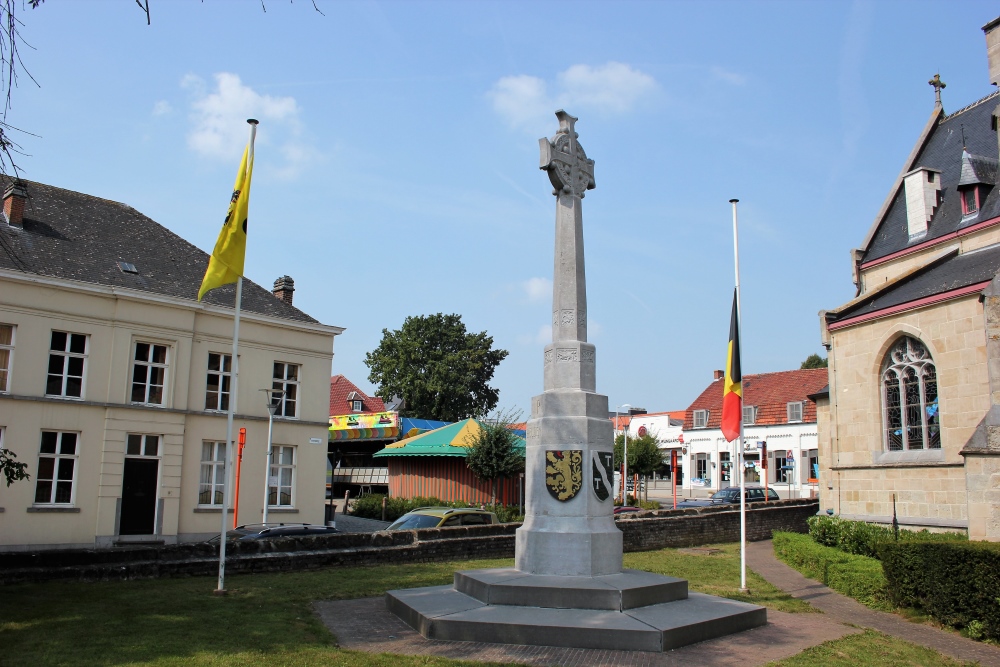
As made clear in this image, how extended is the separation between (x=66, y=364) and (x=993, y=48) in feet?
101

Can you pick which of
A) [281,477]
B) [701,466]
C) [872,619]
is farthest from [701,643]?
[701,466]

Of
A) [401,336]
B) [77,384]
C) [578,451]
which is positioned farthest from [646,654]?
[401,336]

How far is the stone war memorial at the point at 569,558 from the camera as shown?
912 centimetres

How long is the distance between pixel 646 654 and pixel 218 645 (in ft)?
16.2

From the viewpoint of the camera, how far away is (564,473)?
11281 millimetres

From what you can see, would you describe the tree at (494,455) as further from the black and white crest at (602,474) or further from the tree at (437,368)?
the tree at (437,368)

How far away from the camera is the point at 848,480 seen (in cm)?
2081

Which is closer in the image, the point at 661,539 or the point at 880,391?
the point at 880,391

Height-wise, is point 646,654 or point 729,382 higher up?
point 729,382

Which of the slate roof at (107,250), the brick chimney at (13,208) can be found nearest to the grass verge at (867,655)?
the slate roof at (107,250)

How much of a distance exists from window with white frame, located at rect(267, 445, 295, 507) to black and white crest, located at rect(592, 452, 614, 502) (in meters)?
18.2

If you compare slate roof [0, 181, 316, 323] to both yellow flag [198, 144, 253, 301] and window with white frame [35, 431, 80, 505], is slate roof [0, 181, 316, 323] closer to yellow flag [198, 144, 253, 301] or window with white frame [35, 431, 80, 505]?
window with white frame [35, 431, 80, 505]

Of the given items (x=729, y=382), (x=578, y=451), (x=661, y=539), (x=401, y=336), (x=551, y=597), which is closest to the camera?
(x=551, y=597)

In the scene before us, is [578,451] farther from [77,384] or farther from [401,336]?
[401,336]
